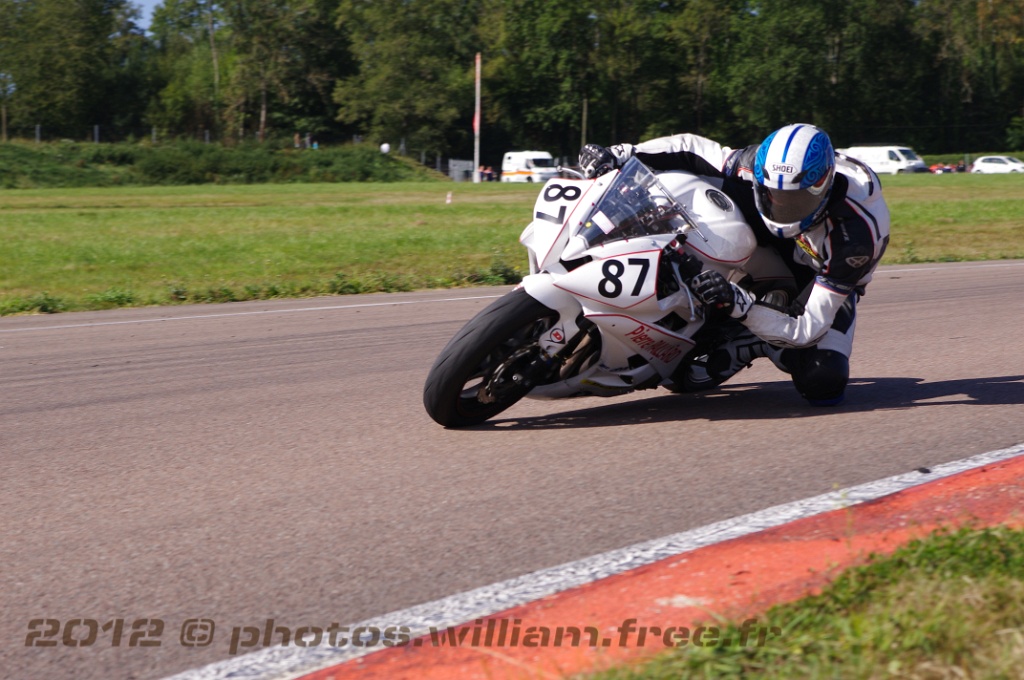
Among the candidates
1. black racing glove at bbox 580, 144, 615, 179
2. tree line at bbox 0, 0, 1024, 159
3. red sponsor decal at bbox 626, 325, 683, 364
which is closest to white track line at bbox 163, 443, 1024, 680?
red sponsor decal at bbox 626, 325, 683, 364

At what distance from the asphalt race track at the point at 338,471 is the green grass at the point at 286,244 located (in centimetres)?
575

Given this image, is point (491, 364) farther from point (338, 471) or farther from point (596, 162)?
point (596, 162)

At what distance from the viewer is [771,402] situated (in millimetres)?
6688

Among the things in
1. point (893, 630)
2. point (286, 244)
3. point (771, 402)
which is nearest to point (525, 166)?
point (286, 244)

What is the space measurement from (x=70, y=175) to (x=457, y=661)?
177ft

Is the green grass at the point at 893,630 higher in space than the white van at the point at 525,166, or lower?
lower

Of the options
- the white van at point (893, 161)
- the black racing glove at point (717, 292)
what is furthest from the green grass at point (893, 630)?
the white van at point (893, 161)

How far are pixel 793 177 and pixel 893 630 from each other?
303 cm

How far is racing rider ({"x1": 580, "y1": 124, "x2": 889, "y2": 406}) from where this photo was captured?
5637 millimetres

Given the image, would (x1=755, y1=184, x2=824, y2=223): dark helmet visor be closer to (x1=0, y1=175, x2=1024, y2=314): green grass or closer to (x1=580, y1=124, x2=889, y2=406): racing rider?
(x1=580, y1=124, x2=889, y2=406): racing rider

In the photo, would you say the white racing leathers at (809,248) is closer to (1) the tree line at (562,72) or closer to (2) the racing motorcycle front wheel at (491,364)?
(2) the racing motorcycle front wheel at (491,364)

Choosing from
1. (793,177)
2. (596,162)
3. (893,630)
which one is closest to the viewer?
(893,630)

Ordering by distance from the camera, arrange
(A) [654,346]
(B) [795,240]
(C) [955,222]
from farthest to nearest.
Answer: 1. (C) [955,222]
2. (B) [795,240]
3. (A) [654,346]

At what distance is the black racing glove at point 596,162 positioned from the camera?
234 inches
